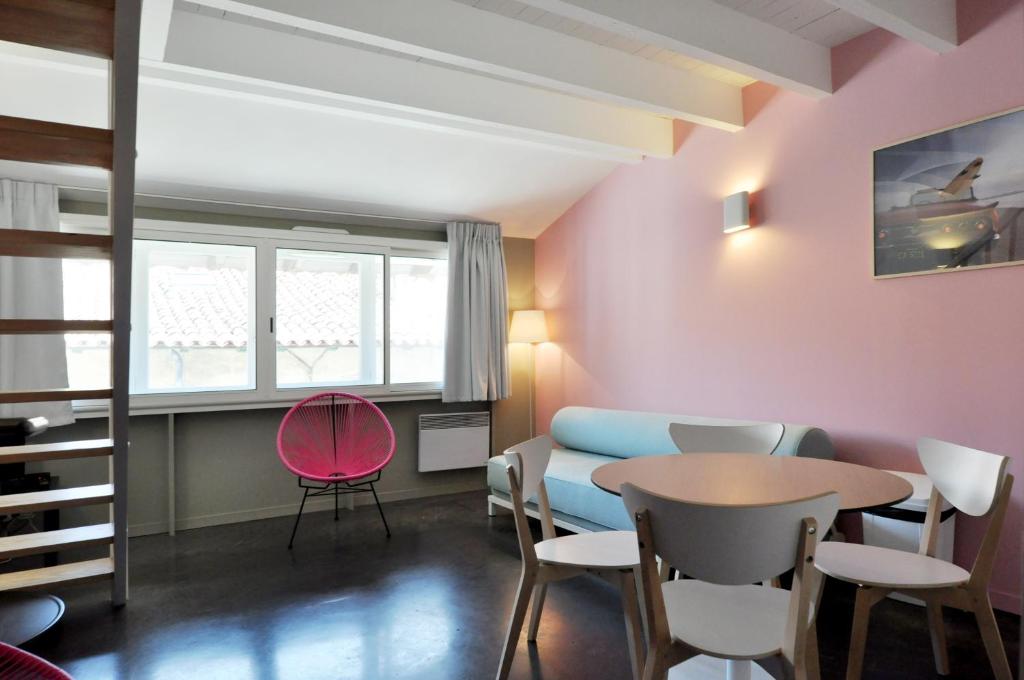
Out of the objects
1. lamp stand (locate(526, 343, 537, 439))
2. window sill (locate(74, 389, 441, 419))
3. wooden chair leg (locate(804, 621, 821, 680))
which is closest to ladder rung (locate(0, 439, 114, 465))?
window sill (locate(74, 389, 441, 419))

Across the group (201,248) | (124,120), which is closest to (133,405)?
(201,248)

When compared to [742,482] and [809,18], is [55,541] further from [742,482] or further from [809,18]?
[809,18]

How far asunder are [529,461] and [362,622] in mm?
1149

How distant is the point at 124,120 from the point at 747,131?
320 cm

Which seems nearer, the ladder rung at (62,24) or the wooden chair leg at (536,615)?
the ladder rung at (62,24)

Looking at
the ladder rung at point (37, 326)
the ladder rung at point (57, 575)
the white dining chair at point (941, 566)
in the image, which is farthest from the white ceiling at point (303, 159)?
the white dining chair at point (941, 566)

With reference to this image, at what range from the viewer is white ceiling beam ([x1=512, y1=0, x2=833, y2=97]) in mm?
2484

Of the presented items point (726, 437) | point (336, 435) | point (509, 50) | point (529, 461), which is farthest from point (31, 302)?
point (726, 437)

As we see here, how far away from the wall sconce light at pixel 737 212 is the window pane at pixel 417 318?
227 centimetres

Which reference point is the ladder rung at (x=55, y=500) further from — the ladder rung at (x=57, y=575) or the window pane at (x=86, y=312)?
the window pane at (x=86, y=312)

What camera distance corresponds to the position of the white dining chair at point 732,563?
4.43 ft

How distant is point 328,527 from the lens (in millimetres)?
4152

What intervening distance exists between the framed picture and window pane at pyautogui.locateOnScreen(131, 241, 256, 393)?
387 centimetres

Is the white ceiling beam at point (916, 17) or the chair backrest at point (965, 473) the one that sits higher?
the white ceiling beam at point (916, 17)
